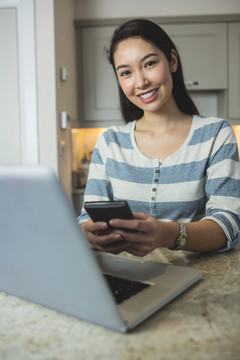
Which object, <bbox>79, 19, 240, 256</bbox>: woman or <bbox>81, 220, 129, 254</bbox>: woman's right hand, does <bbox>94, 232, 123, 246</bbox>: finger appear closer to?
<bbox>81, 220, 129, 254</bbox>: woman's right hand

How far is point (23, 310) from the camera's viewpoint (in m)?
0.57

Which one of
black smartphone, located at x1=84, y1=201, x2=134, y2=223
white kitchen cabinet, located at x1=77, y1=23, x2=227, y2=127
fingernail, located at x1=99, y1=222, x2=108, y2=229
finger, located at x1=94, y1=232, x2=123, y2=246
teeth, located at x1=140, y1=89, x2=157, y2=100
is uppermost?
white kitchen cabinet, located at x1=77, y1=23, x2=227, y2=127

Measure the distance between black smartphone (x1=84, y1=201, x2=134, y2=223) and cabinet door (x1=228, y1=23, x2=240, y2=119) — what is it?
2.54m

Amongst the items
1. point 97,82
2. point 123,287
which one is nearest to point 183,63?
point 97,82

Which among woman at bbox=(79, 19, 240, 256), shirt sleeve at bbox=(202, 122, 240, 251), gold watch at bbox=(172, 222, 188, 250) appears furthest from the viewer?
woman at bbox=(79, 19, 240, 256)

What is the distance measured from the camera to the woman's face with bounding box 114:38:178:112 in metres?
1.16

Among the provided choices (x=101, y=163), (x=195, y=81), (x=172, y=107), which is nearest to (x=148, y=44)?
(x=172, y=107)

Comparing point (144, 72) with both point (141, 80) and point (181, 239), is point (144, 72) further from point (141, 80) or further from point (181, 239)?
point (181, 239)

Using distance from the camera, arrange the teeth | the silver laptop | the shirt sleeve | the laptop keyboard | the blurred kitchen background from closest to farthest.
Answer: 1. the silver laptop
2. the laptop keyboard
3. the shirt sleeve
4. the teeth
5. the blurred kitchen background

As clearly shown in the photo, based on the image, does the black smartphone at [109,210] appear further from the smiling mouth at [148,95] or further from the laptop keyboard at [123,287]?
the smiling mouth at [148,95]

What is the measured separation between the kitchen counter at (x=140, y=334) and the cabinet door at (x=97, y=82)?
2.52 metres

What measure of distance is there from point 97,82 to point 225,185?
86.0 inches

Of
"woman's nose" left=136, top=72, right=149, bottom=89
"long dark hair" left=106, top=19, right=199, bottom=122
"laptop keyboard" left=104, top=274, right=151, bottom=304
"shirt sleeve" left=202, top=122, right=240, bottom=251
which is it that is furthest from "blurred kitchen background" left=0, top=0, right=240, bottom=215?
"laptop keyboard" left=104, top=274, right=151, bottom=304

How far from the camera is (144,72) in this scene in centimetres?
118
